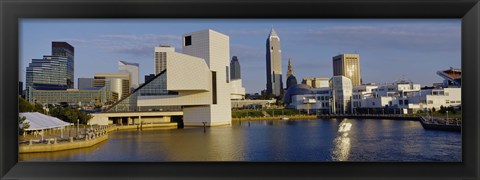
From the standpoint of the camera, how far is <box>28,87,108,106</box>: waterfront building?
14907 mm

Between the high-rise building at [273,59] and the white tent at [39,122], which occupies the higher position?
the high-rise building at [273,59]

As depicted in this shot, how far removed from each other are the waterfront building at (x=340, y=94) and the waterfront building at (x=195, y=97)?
9205mm

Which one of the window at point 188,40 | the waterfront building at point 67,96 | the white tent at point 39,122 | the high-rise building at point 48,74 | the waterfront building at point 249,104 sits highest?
the window at point 188,40

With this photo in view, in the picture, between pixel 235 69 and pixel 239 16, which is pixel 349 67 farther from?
pixel 239 16

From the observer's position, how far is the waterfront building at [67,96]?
14907 millimetres

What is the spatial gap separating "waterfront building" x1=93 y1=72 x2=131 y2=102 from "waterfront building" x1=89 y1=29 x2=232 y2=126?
31.3 feet

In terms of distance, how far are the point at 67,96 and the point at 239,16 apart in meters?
17.6

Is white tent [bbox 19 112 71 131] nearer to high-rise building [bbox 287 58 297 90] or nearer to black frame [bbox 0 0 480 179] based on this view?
black frame [bbox 0 0 480 179]

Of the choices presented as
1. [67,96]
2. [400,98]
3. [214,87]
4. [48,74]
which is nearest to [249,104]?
[214,87]

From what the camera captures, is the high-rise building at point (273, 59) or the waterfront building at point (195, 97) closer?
the waterfront building at point (195, 97)

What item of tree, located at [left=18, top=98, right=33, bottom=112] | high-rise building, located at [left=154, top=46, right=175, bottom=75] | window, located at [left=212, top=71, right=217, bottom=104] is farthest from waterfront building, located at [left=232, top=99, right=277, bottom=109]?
tree, located at [left=18, top=98, right=33, bottom=112]

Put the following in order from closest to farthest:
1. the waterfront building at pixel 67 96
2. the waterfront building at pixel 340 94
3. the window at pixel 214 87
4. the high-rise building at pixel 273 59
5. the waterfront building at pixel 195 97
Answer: the waterfront building at pixel 67 96, the waterfront building at pixel 195 97, the window at pixel 214 87, the waterfront building at pixel 340 94, the high-rise building at pixel 273 59

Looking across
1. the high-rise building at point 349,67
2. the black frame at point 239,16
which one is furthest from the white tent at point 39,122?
the high-rise building at point 349,67

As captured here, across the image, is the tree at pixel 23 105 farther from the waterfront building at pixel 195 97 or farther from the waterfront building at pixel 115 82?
the waterfront building at pixel 115 82
